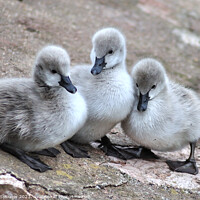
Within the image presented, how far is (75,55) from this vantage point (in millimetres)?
7020

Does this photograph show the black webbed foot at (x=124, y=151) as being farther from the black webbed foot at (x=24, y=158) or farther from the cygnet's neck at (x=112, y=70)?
the black webbed foot at (x=24, y=158)

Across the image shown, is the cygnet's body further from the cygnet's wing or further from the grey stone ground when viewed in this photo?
the cygnet's wing

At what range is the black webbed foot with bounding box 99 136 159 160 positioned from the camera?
4801 millimetres

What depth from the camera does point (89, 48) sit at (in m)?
7.48

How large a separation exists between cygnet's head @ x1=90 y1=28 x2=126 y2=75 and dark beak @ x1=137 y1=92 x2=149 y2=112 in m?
0.46

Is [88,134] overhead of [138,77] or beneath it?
beneath

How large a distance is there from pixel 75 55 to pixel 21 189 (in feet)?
13.0

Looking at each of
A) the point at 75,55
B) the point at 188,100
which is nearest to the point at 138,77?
the point at 188,100

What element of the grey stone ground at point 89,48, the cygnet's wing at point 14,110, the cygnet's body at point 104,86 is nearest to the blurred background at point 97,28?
the grey stone ground at point 89,48

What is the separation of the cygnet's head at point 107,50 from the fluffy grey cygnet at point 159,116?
0.90 feet

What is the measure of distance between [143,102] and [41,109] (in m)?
1.20

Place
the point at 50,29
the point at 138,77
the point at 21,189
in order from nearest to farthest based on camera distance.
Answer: the point at 21,189 < the point at 138,77 < the point at 50,29

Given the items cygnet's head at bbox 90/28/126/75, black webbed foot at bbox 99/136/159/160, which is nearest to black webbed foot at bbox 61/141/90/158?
black webbed foot at bbox 99/136/159/160

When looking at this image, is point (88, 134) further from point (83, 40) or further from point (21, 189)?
point (83, 40)
